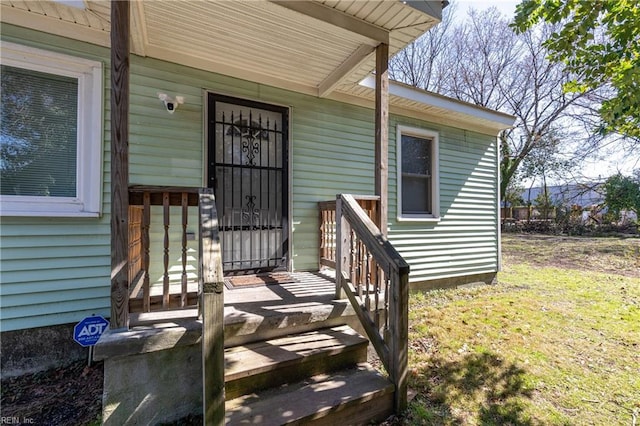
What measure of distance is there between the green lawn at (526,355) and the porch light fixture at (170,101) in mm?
3526

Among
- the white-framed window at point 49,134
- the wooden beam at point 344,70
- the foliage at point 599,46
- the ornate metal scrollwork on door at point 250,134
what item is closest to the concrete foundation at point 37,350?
the white-framed window at point 49,134

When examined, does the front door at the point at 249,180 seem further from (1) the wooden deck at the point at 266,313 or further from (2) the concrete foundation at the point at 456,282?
(2) the concrete foundation at the point at 456,282

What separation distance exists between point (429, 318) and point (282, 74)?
363cm

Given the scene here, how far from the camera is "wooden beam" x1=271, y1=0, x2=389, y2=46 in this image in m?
2.49

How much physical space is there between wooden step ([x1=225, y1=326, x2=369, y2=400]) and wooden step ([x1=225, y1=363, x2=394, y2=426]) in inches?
2.3

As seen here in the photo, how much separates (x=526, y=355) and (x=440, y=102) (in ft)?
12.0

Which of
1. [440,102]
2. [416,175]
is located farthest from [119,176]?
[440,102]

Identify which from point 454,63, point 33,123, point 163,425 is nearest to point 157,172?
point 33,123

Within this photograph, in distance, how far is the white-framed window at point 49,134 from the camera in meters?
2.68

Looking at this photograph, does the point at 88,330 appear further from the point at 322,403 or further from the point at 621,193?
the point at 621,193

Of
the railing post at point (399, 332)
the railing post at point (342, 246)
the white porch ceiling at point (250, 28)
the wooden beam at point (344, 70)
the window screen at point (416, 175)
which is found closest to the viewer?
the railing post at point (399, 332)

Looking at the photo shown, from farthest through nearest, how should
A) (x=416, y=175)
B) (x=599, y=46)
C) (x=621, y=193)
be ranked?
1. (x=621, y=193)
2. (x=416, y=175)
3. (x=599, y=46)

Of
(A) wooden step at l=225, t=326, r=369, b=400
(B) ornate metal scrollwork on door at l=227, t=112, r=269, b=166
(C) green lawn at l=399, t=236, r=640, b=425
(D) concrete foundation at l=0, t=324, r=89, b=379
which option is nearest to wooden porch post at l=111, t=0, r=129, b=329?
(A) wooden step at l=225, t=326, r=369, b=400

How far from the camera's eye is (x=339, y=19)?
2652 millimetres
